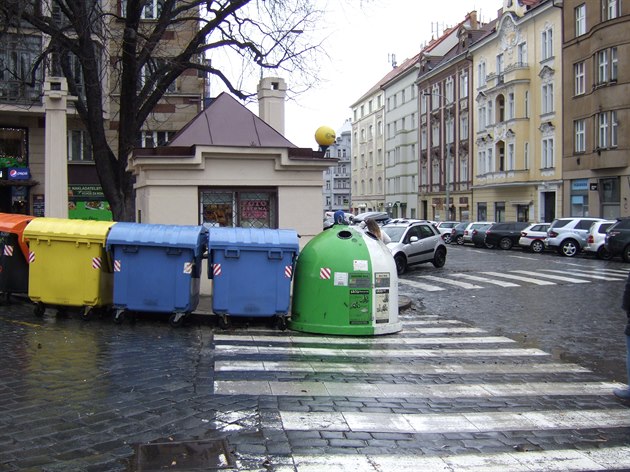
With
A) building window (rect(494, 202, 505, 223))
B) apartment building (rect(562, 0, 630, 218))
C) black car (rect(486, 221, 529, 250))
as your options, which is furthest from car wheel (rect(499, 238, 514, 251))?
building window (rect(494, 202, 505, 223))

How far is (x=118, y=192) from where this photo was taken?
15617 mm

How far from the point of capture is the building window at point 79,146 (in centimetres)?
3016

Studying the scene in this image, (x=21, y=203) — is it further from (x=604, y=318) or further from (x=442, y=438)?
(x=442, y=438)

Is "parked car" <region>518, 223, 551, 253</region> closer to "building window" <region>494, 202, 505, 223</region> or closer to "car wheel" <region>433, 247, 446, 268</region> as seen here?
"car wheel" <region>433, 247, 446, 268</region>

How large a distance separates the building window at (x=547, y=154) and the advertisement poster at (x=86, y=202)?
2841 cm

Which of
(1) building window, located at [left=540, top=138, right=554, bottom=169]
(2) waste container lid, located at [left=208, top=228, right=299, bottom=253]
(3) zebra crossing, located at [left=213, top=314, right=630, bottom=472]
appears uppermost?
(1) building window, located at [left=540, top=138, right=554, bottom=169]

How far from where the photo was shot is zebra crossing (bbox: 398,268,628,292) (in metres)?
18.2

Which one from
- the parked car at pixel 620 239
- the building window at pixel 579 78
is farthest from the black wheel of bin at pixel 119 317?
the building window at pixel 579 78

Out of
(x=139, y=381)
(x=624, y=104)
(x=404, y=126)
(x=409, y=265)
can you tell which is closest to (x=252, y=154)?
(x=139, y=381)

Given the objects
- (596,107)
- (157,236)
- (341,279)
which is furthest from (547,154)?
(157,236)

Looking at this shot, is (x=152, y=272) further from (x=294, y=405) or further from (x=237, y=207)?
(x=294, y=405)

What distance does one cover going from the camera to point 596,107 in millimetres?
36719

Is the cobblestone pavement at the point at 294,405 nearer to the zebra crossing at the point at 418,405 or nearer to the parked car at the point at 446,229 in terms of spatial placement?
the zebra crossing at the point at 418,405

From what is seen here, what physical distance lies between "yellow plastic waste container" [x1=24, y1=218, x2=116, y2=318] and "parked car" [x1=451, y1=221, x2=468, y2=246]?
103 feet
